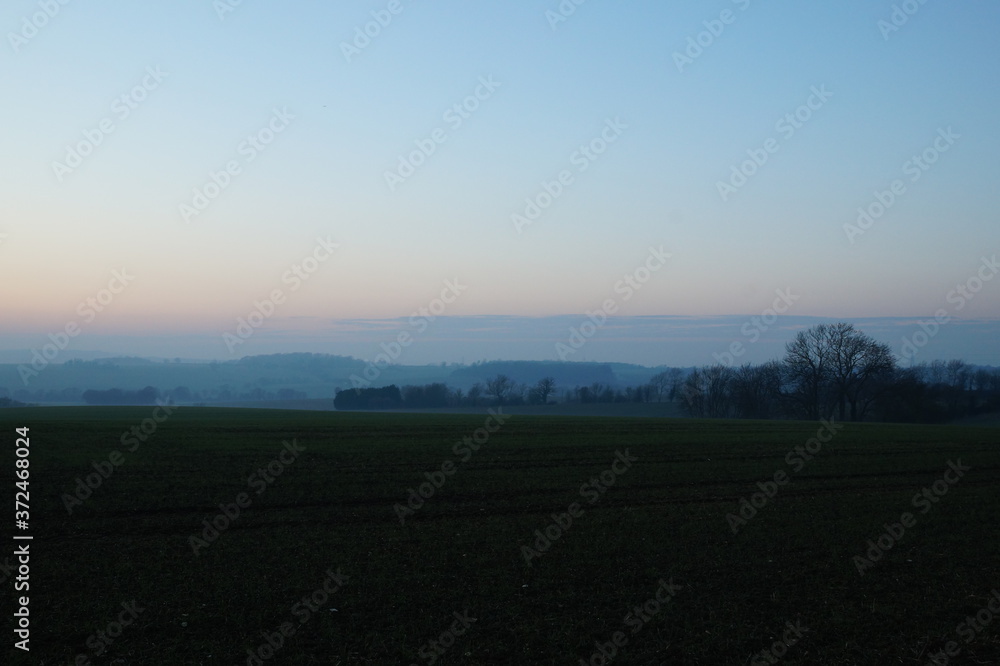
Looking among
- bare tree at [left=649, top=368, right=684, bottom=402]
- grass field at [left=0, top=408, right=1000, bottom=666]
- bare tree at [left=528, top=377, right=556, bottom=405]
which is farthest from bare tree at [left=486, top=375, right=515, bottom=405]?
grass field at [left=0, top=408, right=1000, bottom=666]

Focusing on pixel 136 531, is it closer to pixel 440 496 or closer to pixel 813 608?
pixel 440 496

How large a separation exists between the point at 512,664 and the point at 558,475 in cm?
1611

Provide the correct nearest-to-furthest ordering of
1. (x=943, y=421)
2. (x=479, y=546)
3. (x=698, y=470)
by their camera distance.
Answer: (x=479, y=546)
(x=698, y=470)
(x=943, y=421)

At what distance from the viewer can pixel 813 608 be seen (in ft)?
33.9

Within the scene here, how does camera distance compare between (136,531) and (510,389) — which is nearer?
(136,531)

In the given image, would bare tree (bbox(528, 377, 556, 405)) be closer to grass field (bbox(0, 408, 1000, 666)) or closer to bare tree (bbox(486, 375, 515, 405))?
bare tree (bbox(486, 375, 515, 405))

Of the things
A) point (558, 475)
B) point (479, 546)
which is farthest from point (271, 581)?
point (558, 475)

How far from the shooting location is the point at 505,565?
12.5 m

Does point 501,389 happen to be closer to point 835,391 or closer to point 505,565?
point 835,391

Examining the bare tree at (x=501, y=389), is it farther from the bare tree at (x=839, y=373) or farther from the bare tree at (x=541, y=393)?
the bare tree at (x=839, y=373)

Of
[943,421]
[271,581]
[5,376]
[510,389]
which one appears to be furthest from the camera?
[5,376]

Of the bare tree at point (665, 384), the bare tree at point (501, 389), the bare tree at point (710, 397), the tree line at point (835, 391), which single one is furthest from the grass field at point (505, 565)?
the bare tree at point (501, 389)

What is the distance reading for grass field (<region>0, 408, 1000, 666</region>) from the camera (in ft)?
29.4

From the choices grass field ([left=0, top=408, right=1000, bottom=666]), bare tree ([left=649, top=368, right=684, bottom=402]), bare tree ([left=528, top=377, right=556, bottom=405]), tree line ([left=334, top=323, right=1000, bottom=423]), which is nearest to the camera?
grass field ([left=0, top=408, right=1000, bottom=666])
